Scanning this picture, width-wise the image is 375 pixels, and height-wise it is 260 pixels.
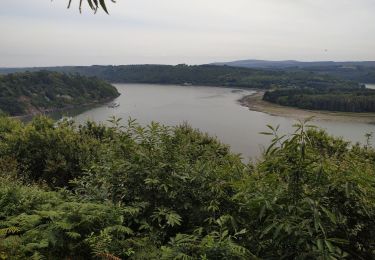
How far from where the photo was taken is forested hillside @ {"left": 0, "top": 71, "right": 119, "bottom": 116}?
92.3 meters

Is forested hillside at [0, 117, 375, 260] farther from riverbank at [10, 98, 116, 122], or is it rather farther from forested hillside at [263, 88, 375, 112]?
forested hillside at [263, 88, 375, 112]

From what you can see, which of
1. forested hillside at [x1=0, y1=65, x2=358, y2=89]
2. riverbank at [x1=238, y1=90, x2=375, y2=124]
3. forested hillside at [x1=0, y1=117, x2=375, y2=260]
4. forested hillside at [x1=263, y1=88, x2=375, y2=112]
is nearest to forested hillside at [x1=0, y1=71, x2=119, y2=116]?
riverbank at [x1=238, y1=90, x2=375, y2=124]

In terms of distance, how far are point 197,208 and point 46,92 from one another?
10962 centimetres

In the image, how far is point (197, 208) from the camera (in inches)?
201

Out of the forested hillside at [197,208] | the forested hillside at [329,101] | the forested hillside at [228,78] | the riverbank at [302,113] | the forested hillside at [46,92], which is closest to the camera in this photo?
the forested hillside at [197,208]

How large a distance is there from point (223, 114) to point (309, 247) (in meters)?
75.4

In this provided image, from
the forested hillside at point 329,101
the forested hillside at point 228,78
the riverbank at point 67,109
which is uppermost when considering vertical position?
the forested hillside at point 228,78

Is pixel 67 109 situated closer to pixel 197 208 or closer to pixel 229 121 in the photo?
pixel 229 121

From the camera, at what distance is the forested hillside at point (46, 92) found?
303 feet

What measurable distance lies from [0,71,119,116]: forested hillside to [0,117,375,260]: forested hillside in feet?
291

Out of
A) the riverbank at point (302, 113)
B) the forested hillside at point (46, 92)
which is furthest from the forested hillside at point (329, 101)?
the forested hillside at point (46, 92)

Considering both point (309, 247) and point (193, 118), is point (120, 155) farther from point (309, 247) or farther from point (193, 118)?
point (193, 118)

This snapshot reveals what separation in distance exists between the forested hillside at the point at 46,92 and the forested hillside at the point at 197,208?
291ft

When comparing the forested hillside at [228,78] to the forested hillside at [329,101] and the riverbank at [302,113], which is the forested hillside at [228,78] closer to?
the forested hillside at [329,101]
